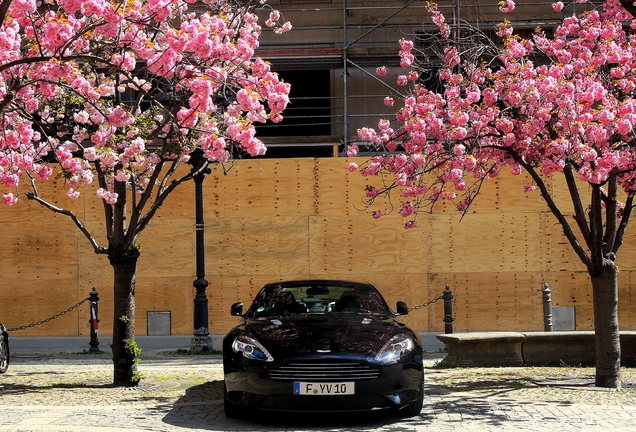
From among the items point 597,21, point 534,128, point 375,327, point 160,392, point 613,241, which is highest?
point 597,21

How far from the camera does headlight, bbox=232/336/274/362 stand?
8.37m

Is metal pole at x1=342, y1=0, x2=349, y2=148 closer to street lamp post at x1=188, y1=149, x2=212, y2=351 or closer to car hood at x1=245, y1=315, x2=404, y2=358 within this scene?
street lamp post at x1=188, y1=149, x2=212, y2=351

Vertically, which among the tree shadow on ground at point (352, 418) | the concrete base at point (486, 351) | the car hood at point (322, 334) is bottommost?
the tree shadow on ground at point (352, 418)

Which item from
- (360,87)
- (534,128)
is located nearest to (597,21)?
(534,128)

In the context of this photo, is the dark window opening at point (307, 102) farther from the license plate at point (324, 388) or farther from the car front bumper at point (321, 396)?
the license plate at point (324, 388)

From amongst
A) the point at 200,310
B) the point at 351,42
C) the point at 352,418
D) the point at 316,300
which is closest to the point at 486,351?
the point at 316,300

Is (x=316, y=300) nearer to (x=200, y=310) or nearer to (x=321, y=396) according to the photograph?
(x=321, y=396)

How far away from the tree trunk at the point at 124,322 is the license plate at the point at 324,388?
146 inches

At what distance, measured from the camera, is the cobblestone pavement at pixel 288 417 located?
831 centimetres

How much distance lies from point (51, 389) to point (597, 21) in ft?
26.1

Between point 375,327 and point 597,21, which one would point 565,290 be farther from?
point 375,327

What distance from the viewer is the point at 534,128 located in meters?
10.7

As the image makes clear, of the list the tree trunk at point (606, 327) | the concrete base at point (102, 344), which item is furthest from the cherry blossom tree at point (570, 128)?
the concrete base at point (102, 344)

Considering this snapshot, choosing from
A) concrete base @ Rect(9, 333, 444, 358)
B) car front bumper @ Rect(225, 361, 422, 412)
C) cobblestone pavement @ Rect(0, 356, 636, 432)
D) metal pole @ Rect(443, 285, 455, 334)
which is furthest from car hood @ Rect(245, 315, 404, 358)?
metal pole @ Rect(443, 285, 455, 334)
